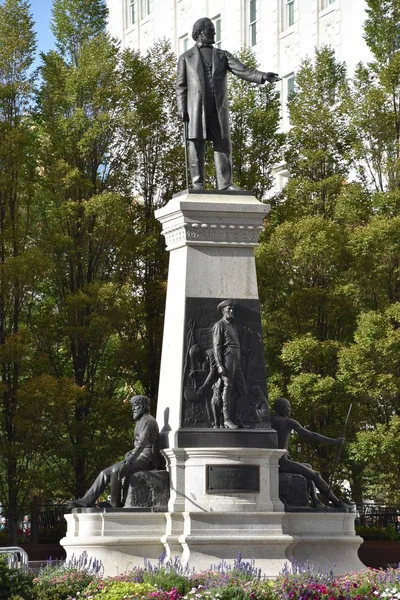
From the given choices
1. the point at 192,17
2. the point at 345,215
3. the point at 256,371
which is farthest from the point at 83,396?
the point at 192,17

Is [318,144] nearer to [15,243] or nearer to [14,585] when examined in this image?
[15,243]

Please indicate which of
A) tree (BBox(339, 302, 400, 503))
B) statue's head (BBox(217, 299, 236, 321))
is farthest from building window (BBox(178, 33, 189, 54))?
statue's head (BBox(217, 299, 236, 321))

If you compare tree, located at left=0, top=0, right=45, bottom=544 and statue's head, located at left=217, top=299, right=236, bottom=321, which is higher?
tree, located at left=0, top=0, right=45, bottom=544

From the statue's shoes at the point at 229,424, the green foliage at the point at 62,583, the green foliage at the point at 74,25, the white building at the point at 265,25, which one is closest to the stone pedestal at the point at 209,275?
the statue's shoes at the point at 229,424

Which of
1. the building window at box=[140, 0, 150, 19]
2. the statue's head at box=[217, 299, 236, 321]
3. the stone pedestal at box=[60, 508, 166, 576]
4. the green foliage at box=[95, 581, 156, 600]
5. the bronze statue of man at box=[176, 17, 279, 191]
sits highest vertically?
the building window at box=[140, 0, 150, 19]

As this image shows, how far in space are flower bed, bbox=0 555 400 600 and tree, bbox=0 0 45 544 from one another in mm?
14904

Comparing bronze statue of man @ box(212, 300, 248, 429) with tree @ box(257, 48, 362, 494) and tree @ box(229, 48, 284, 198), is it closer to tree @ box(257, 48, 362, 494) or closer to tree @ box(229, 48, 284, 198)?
tree @ box(257, 48, 362, 494)

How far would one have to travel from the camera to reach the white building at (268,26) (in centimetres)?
4472

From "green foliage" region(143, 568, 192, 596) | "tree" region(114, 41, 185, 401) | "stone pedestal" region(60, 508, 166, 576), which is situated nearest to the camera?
"green foliage" region(143, 568, 192, 596)

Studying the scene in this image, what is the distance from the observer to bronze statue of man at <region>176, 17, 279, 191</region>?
18656 millimetres

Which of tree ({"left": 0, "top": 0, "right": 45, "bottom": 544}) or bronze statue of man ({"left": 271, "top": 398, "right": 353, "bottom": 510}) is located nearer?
bronze statue of man ({"left": 271, "top": 398, "right": 353, "bottom": 510})

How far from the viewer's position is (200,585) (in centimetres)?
1379

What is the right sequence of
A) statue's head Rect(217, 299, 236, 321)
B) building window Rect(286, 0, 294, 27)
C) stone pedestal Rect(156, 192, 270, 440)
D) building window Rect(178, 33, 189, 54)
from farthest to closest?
building window Rect(178, 33, 189, 54), building window Rect(286, 0, 294, 27), stone pedestal Rect(156, 192, 270, 440), statue's head Rect(217, 299, 236, 321)

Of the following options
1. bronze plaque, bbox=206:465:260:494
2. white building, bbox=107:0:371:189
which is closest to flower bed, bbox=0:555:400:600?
bronze plaque, bbox=206:465:260:494
